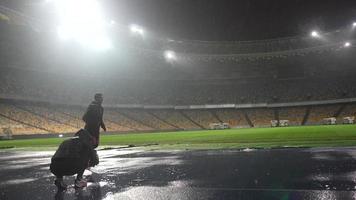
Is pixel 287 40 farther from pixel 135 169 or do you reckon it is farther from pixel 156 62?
pixel 135 169

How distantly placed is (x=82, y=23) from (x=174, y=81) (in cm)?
2109

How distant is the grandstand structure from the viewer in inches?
1935

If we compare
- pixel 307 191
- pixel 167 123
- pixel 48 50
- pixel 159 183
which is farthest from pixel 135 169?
pixel 48 50

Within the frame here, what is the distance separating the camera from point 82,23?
56938 mm

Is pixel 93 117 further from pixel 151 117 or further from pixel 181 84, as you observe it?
pixel 181 84

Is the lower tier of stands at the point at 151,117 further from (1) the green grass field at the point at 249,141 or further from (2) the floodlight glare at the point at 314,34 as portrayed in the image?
(1) the green grass field at the point at 249,141

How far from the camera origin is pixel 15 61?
5069 centimetres

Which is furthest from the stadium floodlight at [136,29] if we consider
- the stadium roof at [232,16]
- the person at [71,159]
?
the person at [71,159]

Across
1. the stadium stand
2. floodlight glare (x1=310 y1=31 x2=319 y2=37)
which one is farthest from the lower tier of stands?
floodlight glare (x1=310 y1=31 x2=319 y2=37)

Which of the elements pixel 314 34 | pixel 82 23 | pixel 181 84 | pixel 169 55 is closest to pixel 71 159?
pixel 82 23

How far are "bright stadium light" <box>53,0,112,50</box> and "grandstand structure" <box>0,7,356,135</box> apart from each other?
1.96 meters

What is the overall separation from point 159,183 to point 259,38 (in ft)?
213

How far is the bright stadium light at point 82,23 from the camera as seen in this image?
53.8 meters

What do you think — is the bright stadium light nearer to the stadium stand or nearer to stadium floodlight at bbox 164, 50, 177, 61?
the stadium stand
